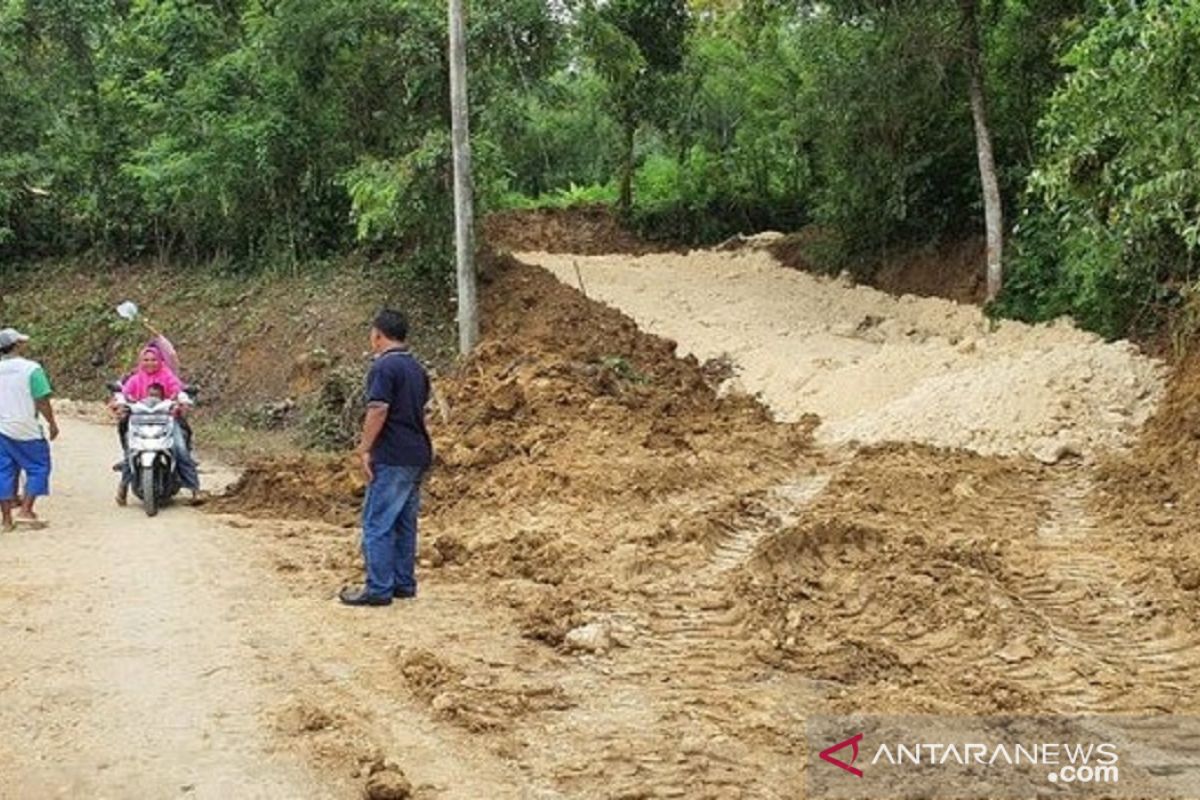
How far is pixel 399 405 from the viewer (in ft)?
21.9

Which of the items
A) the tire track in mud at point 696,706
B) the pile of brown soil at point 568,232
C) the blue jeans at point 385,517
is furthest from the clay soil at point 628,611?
the pile of brown soil at point 568,232

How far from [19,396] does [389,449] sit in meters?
4.18

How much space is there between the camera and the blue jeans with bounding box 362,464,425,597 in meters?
6.73

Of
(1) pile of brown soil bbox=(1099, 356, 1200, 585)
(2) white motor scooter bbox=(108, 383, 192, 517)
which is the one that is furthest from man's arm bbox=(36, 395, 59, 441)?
(1) pile of brown soil bbox=(1099, 356, 1200, 585)

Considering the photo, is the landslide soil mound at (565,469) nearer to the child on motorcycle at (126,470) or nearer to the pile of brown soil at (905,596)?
the child on motorcycle at (126,470)

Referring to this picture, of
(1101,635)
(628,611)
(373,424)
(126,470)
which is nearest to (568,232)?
(126,470)

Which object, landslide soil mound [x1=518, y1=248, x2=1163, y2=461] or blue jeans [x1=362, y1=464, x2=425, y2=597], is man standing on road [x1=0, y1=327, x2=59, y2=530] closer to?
blue jeans [x1=362, y1=464, x2=425, y2=597]

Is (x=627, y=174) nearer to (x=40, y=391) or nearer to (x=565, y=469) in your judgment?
(x=565, y=469)

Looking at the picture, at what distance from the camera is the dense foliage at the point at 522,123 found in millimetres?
16484

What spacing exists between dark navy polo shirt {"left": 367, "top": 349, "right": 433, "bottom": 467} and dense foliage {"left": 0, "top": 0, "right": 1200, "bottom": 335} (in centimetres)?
572

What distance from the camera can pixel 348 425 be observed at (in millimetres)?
14359

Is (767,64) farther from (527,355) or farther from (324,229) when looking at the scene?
(527,355)

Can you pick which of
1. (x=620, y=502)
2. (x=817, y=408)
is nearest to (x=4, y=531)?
(x=620, y=502)

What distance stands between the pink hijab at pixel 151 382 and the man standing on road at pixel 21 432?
103 centimetres
